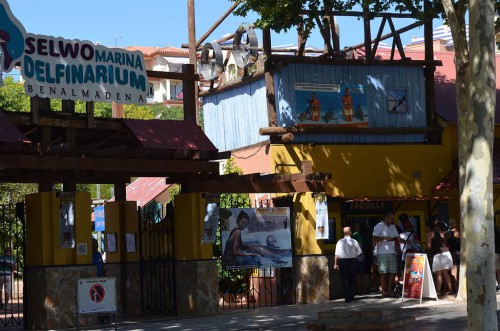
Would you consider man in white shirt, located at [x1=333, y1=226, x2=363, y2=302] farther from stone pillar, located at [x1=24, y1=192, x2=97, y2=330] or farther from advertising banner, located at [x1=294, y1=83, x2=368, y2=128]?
stone pillar, located at [x1=24, y1=192, x2=97, y2=330]

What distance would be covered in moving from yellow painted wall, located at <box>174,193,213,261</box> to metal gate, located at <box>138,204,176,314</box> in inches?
12.2

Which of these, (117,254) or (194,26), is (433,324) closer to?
(117,254)

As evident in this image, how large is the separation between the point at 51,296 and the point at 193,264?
315cm

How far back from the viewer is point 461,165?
2081 cm

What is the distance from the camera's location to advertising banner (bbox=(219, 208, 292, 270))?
21750 mm

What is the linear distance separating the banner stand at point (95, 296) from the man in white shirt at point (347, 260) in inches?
281

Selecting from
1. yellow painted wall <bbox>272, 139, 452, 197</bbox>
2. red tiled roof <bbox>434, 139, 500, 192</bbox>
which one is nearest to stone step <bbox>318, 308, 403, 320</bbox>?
yellow painted wall <bbox>272, 139, 452, 197</bbox>

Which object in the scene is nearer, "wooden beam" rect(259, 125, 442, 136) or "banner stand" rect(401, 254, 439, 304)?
"banner stand" rect(401, 254, 439, 304)

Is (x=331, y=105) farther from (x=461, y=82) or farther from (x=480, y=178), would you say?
(x=480, y=178)

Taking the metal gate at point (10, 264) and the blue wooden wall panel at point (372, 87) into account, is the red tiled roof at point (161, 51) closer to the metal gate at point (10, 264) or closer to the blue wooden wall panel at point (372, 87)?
the metal gate at point (10, 264)

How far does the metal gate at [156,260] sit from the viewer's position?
21422 millimetres

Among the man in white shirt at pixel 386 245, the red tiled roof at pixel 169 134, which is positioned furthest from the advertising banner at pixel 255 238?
the man in white shirt at pixel 386 245

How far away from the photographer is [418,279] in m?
21.2

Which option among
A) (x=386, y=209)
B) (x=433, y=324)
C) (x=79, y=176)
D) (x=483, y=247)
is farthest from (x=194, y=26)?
(x=483, y=247)
